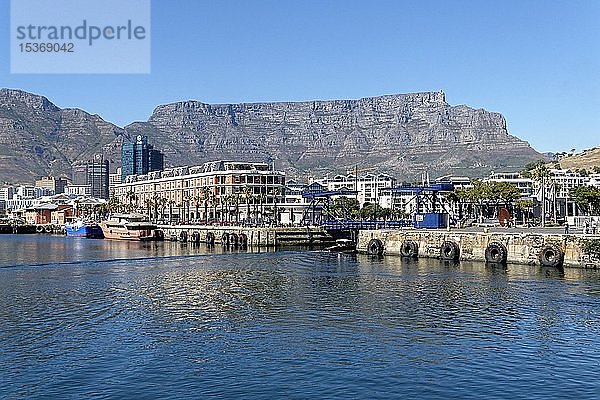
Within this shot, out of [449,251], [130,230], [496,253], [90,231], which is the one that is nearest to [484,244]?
[496,253]

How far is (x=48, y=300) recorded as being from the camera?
55594 mm

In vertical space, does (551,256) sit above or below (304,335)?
above

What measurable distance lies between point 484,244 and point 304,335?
1871 inches

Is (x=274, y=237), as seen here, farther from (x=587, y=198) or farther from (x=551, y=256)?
(x=551, y=256)

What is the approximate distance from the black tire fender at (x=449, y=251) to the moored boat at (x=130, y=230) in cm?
8907

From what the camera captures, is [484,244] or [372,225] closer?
[484,244]

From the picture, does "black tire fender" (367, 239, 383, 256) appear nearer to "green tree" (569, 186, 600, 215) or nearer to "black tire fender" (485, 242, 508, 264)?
"black tire fender" (485, 242, 508, 264)

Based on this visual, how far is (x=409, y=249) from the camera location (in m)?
95.0

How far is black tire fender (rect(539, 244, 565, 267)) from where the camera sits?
74.3 m

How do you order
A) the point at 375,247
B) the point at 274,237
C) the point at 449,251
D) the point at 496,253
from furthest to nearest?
the point at 274,237 < the point at 375,247 < the point at 449,251 < the point at 496,253

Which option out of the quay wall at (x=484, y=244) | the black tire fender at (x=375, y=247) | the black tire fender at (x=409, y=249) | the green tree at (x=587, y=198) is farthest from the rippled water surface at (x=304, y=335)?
the green tree at (x=587, y=198)

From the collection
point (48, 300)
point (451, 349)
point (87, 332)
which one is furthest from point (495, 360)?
point (48, 300)

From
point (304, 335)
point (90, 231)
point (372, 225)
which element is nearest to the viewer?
point (304, 335)

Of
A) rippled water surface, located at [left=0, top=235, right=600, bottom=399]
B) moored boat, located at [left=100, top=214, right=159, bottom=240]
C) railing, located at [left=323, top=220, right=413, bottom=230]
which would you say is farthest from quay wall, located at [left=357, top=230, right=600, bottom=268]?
moored boat, located at [left=100, top=214, right=159, bottom=240]
